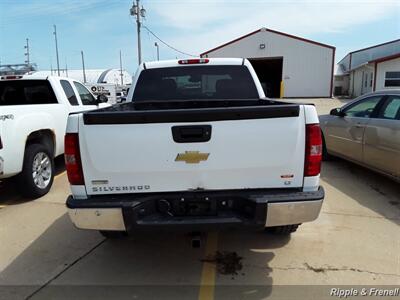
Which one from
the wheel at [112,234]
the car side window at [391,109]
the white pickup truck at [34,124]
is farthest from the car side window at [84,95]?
the car side window at [391,109]

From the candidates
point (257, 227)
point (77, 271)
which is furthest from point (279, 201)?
point (77, 271)

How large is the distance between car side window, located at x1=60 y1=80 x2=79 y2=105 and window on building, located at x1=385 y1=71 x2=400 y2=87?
28705mm

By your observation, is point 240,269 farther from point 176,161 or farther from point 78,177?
point 78,177

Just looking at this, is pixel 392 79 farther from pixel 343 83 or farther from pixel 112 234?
pixel 112 234

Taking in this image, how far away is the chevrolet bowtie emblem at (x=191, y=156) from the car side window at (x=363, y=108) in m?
4.45

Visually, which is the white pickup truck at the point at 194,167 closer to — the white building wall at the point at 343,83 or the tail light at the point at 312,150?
the tail light at the point at 312,150

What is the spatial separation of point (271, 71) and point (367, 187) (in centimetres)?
3521

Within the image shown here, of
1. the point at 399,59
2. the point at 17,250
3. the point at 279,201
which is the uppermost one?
the point at 399,59

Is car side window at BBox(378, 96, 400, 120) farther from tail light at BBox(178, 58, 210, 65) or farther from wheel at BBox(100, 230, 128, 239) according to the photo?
wheel at BBox(100, 230, 128, 239)

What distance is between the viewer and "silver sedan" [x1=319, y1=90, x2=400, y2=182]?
215 inches

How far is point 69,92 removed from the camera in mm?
7445

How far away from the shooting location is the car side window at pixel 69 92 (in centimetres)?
731

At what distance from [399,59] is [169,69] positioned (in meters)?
29.1

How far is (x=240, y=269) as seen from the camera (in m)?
3.55
